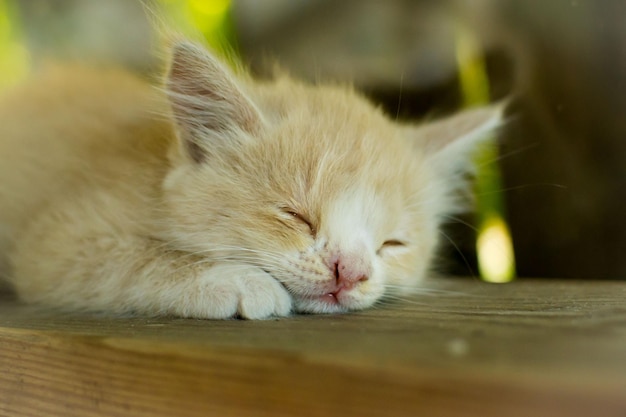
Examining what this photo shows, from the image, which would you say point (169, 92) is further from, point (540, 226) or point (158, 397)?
point (540, 226)

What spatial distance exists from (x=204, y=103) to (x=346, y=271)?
50 cm

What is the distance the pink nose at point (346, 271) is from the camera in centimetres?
112

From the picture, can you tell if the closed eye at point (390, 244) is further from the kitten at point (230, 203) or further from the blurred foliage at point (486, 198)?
the blurred foliage at point (486, 198)

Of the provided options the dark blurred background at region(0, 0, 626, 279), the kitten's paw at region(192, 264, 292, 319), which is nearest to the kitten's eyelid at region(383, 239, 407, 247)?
the kitten's paw at region(192, 264, 292, 319)

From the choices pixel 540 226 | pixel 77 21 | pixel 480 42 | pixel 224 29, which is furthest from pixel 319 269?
pixel 77 21

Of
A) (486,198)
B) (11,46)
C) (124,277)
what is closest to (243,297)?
(124,277)

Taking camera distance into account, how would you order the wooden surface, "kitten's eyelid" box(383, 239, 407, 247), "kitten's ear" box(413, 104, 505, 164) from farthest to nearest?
1. "kitten's ear" box(413, 104, 505, 164)
2. "kitten's eyelid" box(383, 239, 407, 247)
3. the wooden surface

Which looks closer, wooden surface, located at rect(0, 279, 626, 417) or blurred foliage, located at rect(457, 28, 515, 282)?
wooden surface, located at rect(0, 279, 626, 417)

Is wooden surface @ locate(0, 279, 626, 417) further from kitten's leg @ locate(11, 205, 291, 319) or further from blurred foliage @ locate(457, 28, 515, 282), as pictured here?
blurred foliage @ locate(457, 28, 515, 282)

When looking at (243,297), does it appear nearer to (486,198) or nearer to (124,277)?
(124,277)

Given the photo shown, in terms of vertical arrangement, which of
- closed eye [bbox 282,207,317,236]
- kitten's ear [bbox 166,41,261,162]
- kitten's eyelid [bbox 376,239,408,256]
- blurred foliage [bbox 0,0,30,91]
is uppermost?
blurred foliage [bbox 0,0,30,91]

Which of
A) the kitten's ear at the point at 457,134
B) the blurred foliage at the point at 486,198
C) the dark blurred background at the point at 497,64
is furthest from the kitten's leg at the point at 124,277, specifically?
the blurred foliage at the point at 486,198

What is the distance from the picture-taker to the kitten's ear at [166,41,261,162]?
1.23 m

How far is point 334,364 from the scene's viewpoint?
2.14 ft
